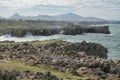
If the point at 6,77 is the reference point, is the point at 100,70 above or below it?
below

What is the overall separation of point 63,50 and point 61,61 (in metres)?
15.8

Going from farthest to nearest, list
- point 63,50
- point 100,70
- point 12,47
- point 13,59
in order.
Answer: point 63,50 → point 12,47 → point 13,59 → point 100,70

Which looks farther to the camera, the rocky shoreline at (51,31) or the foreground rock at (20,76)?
the rocky shoreline at (51,31)

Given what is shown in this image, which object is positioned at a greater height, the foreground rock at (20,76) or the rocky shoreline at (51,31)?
the foreground rock at (20,76)

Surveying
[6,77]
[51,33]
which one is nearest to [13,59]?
[6,77]

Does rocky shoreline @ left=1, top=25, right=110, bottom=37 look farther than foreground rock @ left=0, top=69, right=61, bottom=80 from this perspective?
Yes

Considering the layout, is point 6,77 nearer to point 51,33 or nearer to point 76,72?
point 76,72

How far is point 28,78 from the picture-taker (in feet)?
70.9

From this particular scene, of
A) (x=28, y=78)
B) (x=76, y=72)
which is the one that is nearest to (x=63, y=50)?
(x=76, y=72)

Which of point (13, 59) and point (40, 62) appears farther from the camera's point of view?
point (13, 59)

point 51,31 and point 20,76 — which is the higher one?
point 20,76

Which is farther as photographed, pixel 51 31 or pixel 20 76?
pixel 51 31

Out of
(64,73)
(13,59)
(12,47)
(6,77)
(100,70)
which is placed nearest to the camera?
(6,77)

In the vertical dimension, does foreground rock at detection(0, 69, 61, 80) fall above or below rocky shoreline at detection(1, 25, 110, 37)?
above
